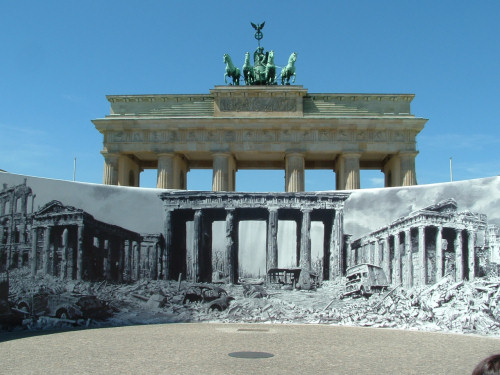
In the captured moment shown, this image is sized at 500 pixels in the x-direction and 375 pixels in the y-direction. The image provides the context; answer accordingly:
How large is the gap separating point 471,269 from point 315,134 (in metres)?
31.7

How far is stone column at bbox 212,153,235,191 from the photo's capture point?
4588 cm

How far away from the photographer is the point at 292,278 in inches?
700

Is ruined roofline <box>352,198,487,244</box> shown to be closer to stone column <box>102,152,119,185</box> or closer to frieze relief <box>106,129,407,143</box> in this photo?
frieze relief <box>106,129,407,143</box>

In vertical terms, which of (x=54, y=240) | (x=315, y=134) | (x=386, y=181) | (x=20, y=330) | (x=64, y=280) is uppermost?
(x=315, y=134)

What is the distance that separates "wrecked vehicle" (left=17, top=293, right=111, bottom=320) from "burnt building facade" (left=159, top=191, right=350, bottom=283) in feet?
9.42

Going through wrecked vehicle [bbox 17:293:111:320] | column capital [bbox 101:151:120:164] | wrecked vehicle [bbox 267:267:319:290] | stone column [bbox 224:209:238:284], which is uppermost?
column capital [bbox 101:151:120:164]

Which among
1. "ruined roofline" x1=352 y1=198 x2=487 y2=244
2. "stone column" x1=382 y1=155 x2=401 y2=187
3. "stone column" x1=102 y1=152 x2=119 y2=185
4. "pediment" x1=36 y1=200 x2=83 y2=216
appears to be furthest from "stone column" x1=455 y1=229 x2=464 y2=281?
"stone column" x1=102 y1=152 x2=119 y2=185

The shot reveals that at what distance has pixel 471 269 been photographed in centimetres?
1584

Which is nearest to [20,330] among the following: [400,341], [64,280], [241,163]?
[64,280]

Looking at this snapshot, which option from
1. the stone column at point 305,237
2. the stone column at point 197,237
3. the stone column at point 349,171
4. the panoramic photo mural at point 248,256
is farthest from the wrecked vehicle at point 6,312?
the stone column at point 349,171

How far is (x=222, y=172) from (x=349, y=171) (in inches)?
404

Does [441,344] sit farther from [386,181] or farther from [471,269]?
[386,181]

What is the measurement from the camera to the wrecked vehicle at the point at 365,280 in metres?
16.9

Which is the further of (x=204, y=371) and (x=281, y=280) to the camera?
(x=281, y=280)
